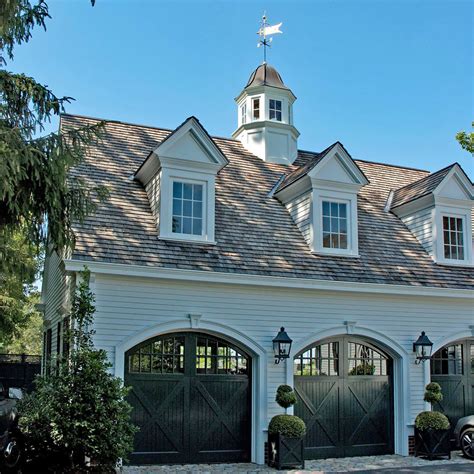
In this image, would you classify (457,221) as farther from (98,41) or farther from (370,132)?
(98,41)

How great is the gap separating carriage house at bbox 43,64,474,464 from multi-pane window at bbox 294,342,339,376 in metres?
0.03

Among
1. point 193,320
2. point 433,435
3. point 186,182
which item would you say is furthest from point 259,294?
point 433,435

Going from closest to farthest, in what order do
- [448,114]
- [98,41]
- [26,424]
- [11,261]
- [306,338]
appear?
[11,261] → [26,424] → [98,41] → [306,338] → [448,114]

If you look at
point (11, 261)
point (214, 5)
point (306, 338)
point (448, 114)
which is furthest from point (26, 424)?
point (448, 114)

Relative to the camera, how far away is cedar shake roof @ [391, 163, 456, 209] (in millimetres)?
14930

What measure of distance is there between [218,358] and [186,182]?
11.5 feet

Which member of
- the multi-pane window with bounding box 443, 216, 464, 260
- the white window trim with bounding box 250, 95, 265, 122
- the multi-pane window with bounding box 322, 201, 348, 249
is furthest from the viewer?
the white window trim with bounding box 250, 95, 265, 122

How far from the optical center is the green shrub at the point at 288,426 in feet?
37.9

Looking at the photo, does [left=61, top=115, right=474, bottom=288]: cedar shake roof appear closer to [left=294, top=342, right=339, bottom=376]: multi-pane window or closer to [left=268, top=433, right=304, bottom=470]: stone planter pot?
[left=294, top=342, right=339, bottom=376]: multi-pane window

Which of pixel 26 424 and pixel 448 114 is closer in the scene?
pixel 26 424

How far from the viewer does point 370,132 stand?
48.9 ft

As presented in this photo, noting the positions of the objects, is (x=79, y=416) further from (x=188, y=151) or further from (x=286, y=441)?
(x=188, y=151)

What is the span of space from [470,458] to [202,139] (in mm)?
8352

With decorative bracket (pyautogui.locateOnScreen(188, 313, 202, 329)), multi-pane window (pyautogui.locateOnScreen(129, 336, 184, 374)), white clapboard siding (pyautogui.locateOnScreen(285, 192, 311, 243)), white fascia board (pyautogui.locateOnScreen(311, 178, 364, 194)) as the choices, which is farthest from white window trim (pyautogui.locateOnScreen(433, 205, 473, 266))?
multi-pane window (pyautogui.locateOnScreen(129, 336, 184, 374))
